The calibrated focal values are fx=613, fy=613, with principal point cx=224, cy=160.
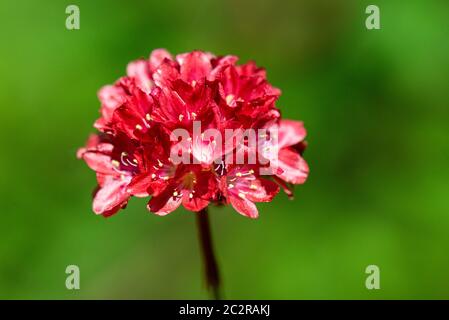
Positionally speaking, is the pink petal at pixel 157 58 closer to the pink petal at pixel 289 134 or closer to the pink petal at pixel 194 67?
the pink petal at pixel 194 67

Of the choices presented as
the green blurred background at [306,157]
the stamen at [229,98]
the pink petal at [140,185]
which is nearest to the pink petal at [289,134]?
the stamen at [229,98]

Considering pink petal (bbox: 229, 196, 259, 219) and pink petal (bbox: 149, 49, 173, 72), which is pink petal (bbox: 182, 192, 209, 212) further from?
pink petal (bbox: 149, 49, 173, 72)

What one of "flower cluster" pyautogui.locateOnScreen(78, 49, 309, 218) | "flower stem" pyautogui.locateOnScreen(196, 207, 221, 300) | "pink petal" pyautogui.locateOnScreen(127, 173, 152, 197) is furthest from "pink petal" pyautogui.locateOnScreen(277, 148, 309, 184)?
"pink petal" pyautogui.locateOnScreen(127, 173, 152, 197)

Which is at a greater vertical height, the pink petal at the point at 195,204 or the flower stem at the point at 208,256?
the pink petal at the point at 195,204

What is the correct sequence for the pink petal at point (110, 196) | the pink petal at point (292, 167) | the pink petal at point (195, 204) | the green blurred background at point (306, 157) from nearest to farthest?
1. the pink petal at point (195, 204)
2. the pink petal at point (110, 196)
3. the pink petal at point (292, 167)
4. the green blurred background at point (306, 157)

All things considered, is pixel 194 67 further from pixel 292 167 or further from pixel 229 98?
pixel 292 167

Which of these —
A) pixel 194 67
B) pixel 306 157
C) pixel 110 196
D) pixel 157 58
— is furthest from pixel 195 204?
pixel 306 157

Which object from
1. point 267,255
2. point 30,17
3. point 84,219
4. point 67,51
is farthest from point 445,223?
point 30,17
